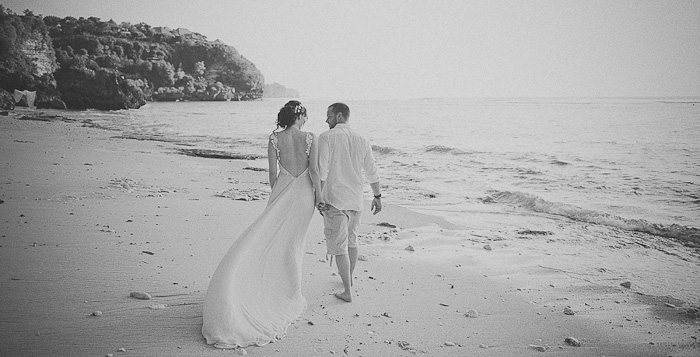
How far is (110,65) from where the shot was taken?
299 feet

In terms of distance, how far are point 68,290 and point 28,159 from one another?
9.72 metres

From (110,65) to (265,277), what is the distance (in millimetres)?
104888

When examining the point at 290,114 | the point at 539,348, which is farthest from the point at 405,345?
the point at 290,114

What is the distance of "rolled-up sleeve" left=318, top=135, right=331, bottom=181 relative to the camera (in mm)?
4117

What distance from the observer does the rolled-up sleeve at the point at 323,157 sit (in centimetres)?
412

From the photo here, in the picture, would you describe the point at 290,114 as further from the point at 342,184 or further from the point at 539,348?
the point at 539,348

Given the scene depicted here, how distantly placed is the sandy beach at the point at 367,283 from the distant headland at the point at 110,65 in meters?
36.4

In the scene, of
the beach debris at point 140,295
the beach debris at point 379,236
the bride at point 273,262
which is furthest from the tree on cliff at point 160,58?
the bride at point 273,262

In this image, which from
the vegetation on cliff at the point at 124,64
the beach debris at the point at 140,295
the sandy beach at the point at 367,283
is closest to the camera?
the sandy beach at the point at 367,283

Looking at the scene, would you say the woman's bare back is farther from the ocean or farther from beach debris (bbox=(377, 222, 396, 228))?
the ocean

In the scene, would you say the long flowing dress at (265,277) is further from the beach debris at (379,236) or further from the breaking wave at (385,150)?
the breaking wave at (385,150)

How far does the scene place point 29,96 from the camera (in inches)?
1558

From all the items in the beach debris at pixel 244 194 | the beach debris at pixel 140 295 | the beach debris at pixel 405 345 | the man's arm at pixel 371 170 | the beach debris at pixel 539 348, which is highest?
the man's arm at pixel 371 170

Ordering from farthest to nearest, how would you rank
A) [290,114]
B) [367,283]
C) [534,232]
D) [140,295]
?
[534,232]
[367,283]
[290,114]
[140,295]
